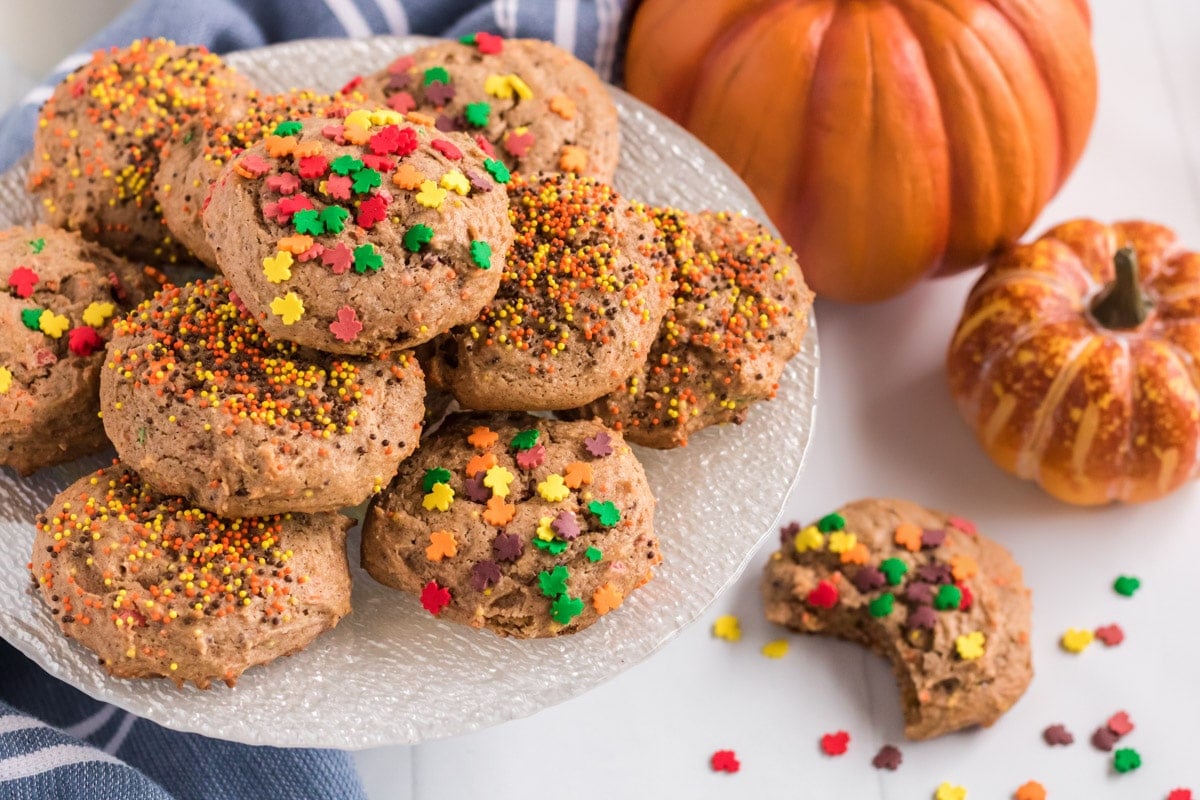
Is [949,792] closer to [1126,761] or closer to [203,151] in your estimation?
[1126,761]

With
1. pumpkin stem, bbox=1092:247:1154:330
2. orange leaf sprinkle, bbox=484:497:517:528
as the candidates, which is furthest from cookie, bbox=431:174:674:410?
pumpkin stem, bbox=1092:247:1154:330

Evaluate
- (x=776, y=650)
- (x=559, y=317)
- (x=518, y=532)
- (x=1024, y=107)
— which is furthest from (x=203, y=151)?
(x=1024, y=107)

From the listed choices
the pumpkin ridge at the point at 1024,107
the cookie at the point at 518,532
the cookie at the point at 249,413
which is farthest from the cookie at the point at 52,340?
the pumpkin ridge at the point at 1024,107

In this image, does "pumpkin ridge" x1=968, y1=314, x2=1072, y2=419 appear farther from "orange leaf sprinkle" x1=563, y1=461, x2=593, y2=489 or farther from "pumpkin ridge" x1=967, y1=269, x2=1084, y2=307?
"orange leaf sprinkle" x1=563, y1=461, x2=593, y2=489

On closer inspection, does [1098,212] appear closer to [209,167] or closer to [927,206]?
[927,206]

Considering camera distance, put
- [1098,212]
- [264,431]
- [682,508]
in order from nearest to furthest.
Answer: [264,431] < [682,508] < [1098,212]

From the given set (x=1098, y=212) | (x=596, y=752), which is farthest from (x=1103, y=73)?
(x=596, y=752)

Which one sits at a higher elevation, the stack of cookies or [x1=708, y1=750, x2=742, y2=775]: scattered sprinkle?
the stack of cookies
